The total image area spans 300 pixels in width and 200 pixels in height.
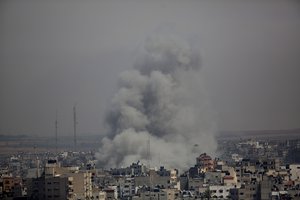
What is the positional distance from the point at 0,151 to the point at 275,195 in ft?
43.7

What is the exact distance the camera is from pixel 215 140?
131 feet

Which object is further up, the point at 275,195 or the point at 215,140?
the point at 215,140

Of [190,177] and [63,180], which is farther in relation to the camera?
[190,177]

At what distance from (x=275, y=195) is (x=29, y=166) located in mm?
10867

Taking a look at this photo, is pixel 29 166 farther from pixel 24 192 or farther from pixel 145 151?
pixel 24 192

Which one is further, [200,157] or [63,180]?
[200,157]

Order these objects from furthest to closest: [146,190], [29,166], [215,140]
A: [215,140]
[29,166]
[146,190]

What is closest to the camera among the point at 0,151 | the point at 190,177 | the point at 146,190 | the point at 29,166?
the point at 146,190

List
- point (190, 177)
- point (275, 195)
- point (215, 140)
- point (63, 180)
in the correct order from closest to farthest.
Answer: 1. point (63, 180)
2. point (275, 195)
3. point (190, 177)
4. point (215, 140)

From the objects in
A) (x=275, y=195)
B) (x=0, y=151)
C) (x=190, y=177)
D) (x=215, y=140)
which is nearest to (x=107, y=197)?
(x=275, y=195)

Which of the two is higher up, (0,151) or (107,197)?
(0,151)

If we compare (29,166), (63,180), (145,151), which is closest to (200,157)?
(145,151)

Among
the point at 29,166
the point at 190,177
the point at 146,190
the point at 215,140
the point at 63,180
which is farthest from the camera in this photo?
the point at 215,140

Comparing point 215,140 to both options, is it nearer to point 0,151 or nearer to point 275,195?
point 0,151
